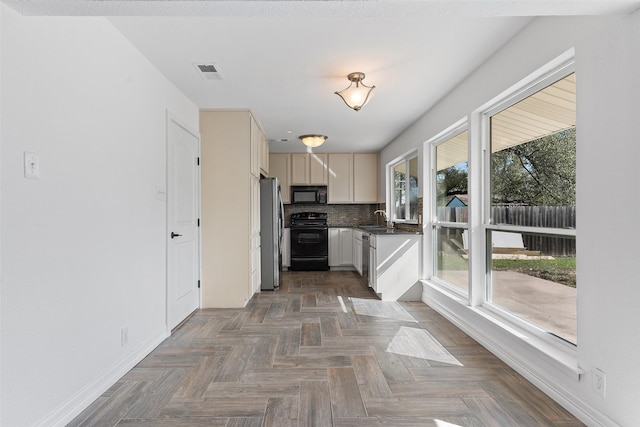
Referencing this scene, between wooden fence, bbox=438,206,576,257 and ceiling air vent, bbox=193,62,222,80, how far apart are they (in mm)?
2601

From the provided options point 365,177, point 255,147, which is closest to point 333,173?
point 365,177

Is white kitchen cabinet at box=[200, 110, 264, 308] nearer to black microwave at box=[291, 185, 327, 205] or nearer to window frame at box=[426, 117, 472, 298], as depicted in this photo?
window frame at box=[426, 117, 472, 298]

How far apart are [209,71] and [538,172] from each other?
2660mm

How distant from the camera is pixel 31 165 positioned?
1599mm

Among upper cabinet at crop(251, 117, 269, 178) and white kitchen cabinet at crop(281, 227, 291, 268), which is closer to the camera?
upper cabinet at crop(251, 117, 269, 178)

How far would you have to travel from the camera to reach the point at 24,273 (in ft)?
5.12

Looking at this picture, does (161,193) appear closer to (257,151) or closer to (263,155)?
(257,151)

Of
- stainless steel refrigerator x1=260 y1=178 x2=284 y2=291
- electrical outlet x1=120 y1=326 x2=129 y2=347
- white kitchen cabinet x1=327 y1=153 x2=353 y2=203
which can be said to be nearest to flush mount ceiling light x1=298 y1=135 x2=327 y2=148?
stainless steel refrigerator x1=260 y1=178 x2=284 y2=291

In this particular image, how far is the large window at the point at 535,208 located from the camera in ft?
6.89

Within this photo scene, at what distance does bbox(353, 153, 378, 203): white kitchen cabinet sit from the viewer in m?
6.90

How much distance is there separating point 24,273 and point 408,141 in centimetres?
445

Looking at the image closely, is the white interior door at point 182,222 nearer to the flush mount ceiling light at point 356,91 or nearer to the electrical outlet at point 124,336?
the electrical outlet at point 124,336

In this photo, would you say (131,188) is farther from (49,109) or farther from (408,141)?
(408,141)

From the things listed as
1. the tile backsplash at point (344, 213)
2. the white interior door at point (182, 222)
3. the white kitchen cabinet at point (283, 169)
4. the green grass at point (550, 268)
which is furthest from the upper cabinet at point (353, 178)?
the green grass at point (550, 268)
